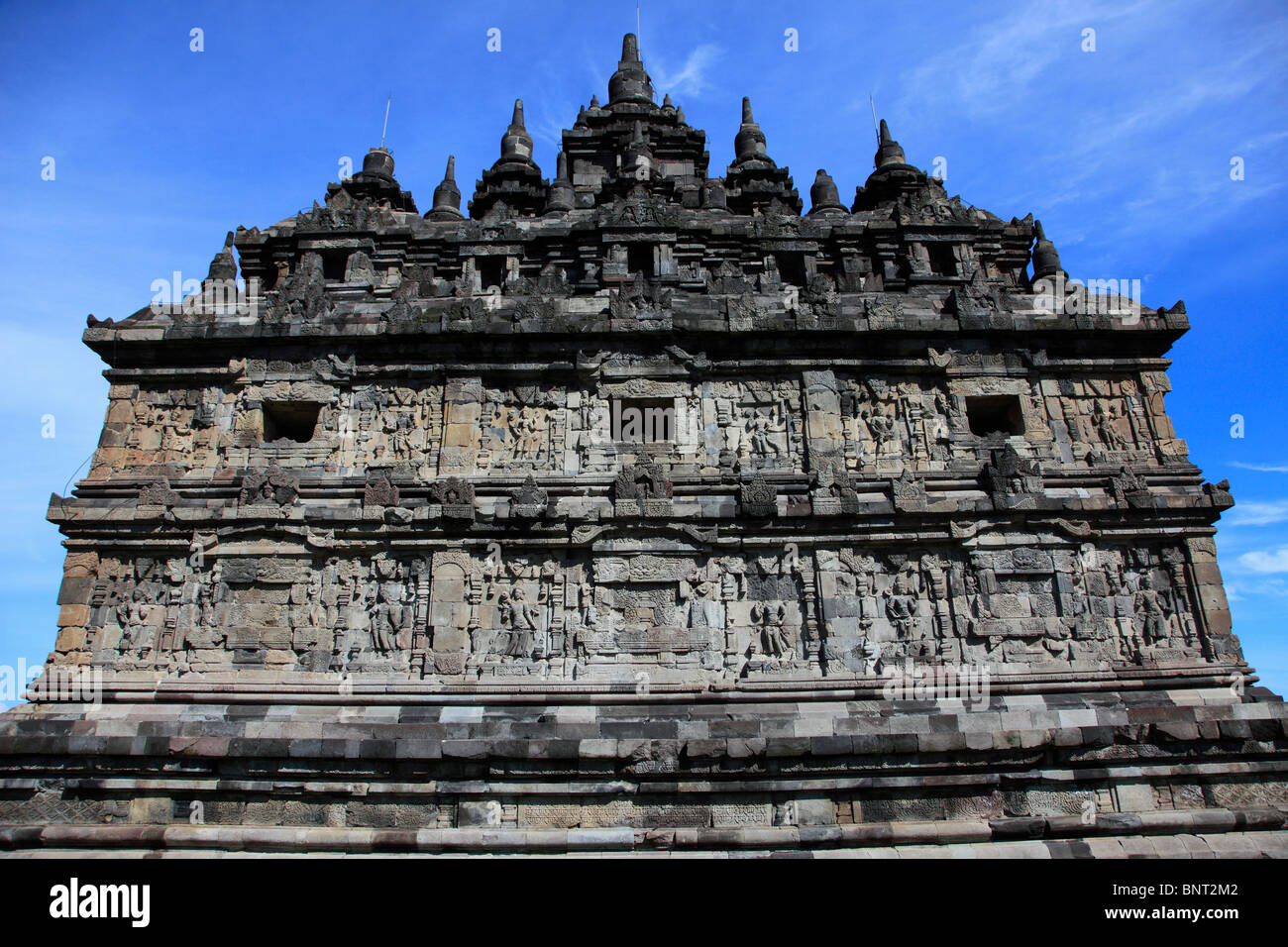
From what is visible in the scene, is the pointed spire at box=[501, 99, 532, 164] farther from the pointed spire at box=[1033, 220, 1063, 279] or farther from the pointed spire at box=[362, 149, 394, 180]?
the pointed spire at box=[1033, 220, 1063, 279]

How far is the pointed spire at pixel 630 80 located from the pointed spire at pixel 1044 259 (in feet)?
35.9

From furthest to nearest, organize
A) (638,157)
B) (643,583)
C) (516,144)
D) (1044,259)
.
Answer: (516,144) < (638,157) < (1044,259) < (643,583)

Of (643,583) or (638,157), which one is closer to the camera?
(643,583)

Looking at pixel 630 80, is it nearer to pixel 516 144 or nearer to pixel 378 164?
pixel 516 144

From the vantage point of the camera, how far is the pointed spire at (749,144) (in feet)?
65.2

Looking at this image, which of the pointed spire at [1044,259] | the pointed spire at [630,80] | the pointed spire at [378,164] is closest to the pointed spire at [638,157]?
the pointed spire at [630,80]

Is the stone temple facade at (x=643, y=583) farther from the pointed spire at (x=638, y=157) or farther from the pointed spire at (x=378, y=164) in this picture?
the pointed spire at (x=378, y=164)

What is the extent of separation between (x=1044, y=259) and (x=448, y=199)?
43.7ft

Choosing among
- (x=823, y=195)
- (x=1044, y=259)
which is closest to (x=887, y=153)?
(x=823, y=195)

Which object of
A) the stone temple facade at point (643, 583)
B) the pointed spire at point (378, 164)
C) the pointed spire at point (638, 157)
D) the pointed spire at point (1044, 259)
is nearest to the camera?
the stone temple facade at point (643, 583)

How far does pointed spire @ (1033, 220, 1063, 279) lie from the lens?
47.6 ft

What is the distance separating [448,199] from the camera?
18.5 m

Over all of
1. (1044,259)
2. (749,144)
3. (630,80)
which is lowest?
(1044,259)
